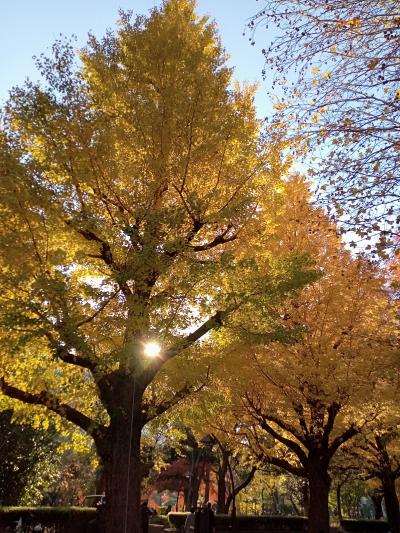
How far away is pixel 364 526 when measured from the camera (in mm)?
28141

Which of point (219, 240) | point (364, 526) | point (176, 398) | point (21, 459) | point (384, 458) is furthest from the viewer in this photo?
point (364, 526)

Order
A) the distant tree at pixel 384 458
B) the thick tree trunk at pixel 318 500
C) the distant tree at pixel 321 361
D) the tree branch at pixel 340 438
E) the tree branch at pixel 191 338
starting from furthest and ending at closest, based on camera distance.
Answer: the distant tree at pixel 384 458
the tree branch at pixel 340 438
the thick tree trunk at pixel 318 500
the distant tree at pixel 321 361
the tree branch at pixel 191 338

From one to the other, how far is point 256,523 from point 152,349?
68.0 ft

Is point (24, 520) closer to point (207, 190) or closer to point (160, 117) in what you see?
point (207, 190)

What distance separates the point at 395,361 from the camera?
8.19 meters

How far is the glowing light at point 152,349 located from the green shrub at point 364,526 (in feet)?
86.4

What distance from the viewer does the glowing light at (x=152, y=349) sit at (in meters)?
7.15

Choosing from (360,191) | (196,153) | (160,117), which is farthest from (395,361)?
(160,117)

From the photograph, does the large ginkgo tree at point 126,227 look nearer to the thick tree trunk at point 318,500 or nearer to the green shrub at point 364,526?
the thick tree trunk at point 318,500

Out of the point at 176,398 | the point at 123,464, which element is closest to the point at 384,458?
the point at 176,398

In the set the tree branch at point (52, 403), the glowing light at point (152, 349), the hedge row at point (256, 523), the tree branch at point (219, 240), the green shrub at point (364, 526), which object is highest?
the tree branch at point (219, 240)

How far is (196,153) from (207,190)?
2.62 ft

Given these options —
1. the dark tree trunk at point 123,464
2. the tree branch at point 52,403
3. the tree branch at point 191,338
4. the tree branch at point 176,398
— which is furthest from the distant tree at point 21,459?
the tree branch at point 191,338

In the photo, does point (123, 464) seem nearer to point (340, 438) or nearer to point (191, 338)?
point (191, 338)
